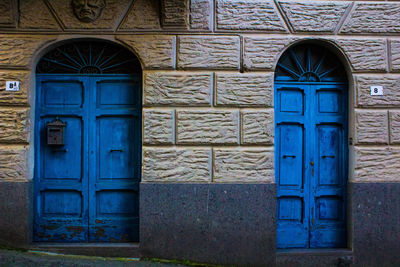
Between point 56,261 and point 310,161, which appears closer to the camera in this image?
point 56,261

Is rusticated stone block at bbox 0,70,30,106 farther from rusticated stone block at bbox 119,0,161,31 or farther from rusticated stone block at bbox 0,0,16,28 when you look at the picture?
rusticated stone block at bbox 119,0,161,31

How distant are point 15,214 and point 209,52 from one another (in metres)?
3.49

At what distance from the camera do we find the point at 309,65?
500 cm

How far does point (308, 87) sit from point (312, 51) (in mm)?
560

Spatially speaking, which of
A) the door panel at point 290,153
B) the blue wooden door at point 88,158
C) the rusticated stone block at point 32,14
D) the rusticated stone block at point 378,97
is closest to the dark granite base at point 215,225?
the door panel at point 290,153

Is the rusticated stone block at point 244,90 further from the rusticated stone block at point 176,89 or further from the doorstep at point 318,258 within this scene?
the doorstep at point 318,258

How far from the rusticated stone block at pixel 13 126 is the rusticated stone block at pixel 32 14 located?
1.20 metres

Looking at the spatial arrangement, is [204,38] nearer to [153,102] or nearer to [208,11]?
[208,11]

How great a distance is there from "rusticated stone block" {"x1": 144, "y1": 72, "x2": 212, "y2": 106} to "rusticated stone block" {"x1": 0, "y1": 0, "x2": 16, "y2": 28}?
6.57ft

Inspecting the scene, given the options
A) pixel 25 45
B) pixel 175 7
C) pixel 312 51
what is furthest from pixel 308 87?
pixel 25 45

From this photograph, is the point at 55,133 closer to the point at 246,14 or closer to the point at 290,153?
the point at 246,14

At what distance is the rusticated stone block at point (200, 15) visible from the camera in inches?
186

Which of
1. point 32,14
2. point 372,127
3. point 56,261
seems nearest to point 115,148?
point 56,261

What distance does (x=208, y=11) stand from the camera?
473 centimetres
